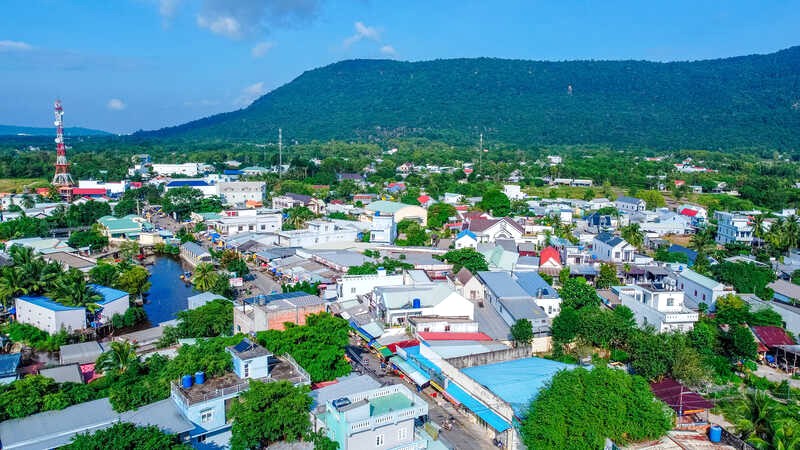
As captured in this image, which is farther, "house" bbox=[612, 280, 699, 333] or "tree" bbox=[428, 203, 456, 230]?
"tree" bbox=[428, 203, 456, 230]

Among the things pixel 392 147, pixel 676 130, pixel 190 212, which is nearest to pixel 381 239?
pixel 190 212

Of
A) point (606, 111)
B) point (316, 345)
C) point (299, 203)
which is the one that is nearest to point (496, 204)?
point (299, 203)

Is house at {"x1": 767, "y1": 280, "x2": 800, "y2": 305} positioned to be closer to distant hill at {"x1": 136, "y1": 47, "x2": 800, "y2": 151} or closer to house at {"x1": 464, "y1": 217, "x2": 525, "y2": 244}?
house at {"x1": 464, "y1": 217, "x2": 525, "y2": 244}

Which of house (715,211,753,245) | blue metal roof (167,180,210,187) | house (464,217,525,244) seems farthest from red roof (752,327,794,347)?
blue metal roof (167,180,210,187)

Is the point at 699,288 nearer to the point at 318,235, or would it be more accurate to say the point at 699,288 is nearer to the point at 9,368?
the point at 318,235

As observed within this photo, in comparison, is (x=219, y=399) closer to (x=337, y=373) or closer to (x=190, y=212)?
(x=337, y=373)

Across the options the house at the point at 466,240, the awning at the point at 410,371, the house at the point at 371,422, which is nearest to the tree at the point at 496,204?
the house at the point at 466,240

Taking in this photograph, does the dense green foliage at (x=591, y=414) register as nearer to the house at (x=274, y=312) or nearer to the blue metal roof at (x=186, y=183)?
the house at (x=274, y=312)
